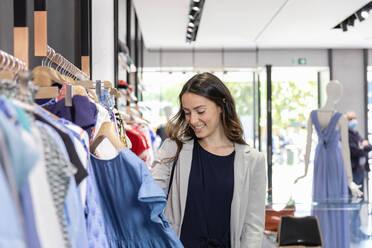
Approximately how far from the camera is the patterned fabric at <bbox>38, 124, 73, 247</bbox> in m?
0.94

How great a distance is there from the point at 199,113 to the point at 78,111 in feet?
2.37

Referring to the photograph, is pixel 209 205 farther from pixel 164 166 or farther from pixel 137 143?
pixel 137 143

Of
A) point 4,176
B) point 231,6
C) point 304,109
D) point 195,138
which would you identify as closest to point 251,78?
point 304,109

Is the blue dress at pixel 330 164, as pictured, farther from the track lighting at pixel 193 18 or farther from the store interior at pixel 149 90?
the track lighting at pixel 193 18

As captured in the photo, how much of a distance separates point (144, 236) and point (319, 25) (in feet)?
23.5

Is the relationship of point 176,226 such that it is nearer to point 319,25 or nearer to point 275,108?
point 319,25

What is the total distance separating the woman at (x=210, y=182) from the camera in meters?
2.10

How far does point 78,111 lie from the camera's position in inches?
62.4

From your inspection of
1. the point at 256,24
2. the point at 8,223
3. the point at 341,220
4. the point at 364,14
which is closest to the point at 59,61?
the point at 8,223

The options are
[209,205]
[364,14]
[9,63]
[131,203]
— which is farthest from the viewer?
[364,14]

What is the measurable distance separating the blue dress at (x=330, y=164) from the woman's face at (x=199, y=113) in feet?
11.4

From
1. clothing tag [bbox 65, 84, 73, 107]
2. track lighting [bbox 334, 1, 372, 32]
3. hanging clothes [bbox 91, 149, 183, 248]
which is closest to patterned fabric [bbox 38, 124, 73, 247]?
hanging clothes [bbox 91, 149, 183, 248]

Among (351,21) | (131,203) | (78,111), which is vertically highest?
(351,21)

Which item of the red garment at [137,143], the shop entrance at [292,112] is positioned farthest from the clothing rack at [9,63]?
the shop entrance at [292,112]
